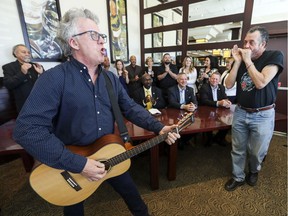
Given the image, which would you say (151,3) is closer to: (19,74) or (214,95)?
(214,95)

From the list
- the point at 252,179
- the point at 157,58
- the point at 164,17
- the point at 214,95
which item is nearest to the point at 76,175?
the point at 252,179

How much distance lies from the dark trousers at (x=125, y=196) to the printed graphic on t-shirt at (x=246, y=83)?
52.2 inches

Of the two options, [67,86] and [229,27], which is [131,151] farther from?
[229,27]

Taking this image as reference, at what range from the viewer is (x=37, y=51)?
2779 mm

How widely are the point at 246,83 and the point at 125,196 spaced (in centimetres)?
144

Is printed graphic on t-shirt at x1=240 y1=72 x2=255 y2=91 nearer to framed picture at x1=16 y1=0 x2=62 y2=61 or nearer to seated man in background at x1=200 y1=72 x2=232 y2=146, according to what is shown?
seated man in background at x1=200 y1=72 x2=232 y2=146

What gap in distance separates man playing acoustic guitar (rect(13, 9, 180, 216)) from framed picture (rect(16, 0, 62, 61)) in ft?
7.75

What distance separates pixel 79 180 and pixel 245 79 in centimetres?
162

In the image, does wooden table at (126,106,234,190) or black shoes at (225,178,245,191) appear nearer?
wooden table at (126,106,234,190)

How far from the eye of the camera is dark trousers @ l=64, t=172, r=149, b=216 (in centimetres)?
102

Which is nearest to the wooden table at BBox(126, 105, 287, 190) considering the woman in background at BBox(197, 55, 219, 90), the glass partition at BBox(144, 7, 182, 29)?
the woman in background at BBox(197, 55, 219, 90)

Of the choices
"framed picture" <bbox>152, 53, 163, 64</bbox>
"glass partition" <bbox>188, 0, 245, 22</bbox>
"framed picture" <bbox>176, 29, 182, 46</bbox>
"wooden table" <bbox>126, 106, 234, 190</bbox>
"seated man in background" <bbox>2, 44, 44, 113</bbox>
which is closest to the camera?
"wooden table" <bbox>126, 106, 234, 190</bbox>

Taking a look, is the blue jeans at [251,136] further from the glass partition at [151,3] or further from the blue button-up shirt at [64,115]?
the glass partition at [151,3]

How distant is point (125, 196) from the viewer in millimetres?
1114
